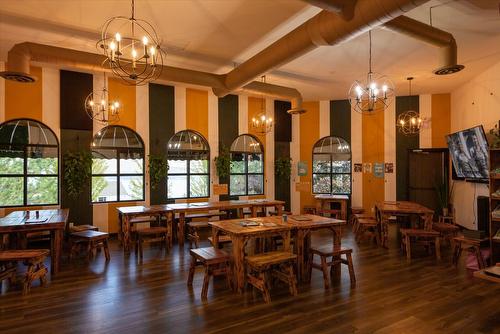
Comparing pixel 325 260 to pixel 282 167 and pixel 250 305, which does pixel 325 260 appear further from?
pixel 282 167

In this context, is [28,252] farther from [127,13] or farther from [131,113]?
[131,113]

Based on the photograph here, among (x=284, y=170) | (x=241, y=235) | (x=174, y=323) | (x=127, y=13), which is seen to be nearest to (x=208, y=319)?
(x=174, y=323)

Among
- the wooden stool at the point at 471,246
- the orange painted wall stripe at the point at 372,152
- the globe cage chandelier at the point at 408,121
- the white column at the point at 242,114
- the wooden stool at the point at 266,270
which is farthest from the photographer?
the orange painted wall stripe at the point at 372,152

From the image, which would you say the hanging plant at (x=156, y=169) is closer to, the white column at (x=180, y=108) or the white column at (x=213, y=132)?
the white column at (x=180, y=108)

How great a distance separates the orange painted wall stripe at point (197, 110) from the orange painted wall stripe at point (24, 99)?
3.21 m

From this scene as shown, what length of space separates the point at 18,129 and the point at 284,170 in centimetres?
648

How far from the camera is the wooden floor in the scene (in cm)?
312

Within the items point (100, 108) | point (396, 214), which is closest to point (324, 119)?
point (396, 214)

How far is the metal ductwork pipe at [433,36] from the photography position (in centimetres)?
401

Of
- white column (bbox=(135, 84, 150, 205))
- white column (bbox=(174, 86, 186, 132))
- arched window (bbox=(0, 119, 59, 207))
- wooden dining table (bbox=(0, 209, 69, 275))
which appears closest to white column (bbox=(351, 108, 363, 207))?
white column (bbox=(174, 86, 186, 132))

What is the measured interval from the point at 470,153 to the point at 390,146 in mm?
2593

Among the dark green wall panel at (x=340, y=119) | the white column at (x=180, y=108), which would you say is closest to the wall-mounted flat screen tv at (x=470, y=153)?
the dark green wall panel at (x=340, y=119)

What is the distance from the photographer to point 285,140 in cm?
969

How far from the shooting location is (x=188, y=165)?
840 centimetres
